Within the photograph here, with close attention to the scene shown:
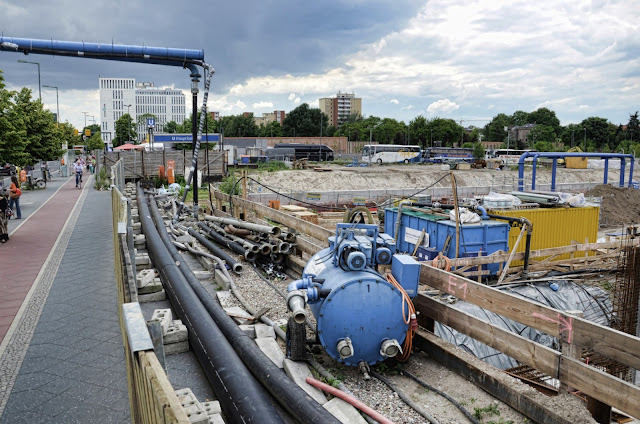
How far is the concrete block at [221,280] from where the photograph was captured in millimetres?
9066

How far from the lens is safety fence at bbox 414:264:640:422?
4191mm

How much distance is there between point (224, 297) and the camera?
27.9ft

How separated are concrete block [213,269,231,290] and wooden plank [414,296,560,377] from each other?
3.91 metres

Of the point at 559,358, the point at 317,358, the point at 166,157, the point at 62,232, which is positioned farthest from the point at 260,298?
the point at 166,157

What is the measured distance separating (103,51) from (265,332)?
46.4ft

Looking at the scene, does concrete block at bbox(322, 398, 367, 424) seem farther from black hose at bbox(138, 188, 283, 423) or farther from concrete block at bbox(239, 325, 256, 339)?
concrete block at bbox(239, 325, 256, 339)

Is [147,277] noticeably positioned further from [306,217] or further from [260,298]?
[306,217]

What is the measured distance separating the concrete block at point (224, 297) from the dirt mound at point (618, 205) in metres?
27.7

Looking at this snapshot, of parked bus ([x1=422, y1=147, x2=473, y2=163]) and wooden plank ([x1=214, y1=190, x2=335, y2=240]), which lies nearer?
wooden plank ([x1=214, y1=190, x2=335, y2=240])

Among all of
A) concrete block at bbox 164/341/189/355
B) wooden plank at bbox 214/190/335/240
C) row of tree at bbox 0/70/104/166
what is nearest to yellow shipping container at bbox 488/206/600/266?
wooden plank at bbox 214/190/335/240

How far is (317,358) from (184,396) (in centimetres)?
259

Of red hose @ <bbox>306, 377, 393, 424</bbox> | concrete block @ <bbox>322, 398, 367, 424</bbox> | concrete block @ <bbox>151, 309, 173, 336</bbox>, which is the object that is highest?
concrete block @ <bbox>151, 309, 173, 336</bbox>

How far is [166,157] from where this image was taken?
33.2 meters

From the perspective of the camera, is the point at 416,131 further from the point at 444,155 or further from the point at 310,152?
the point at 310,152
